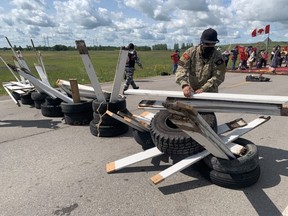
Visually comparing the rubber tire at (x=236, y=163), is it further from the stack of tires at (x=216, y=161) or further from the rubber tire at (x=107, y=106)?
the rubber tire at (x=107, y=106)

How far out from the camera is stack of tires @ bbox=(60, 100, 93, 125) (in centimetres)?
599

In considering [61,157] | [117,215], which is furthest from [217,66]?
[61,157]

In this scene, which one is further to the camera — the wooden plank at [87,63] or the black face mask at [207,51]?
the wooden plank at [87,63]

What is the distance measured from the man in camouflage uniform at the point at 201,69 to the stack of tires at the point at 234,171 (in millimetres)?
1170

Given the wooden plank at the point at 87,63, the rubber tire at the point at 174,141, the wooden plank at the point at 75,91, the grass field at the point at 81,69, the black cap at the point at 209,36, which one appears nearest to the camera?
the rubber tire at the point at 174,141

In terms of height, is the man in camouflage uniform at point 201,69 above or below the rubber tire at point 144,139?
above

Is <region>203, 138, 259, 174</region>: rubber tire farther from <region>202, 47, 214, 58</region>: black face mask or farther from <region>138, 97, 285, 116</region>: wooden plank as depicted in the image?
<region>202, 47, 214, 58</region>: black face mask

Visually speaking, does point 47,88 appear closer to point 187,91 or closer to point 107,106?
point 107,106

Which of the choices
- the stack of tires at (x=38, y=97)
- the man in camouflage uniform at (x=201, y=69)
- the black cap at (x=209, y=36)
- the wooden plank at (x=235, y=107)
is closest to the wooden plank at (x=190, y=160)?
the wooden plank at (x=235, y=107)

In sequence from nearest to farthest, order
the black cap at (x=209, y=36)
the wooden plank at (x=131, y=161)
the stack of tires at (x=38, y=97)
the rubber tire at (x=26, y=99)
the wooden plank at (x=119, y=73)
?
the wooden plank at (x=131, y=161), the black cap at (x=209, y=36), the wooden plank at (x=119, y=73), the stack of tires at (x=38, y=97), the rubber tire at (x=26, y=99)

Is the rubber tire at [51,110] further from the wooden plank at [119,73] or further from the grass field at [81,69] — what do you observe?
the grass field at [81,69]

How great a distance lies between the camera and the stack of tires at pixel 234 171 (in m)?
3.25

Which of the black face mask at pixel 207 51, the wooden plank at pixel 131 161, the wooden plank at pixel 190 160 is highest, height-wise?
the black face mask at pixel 207 51

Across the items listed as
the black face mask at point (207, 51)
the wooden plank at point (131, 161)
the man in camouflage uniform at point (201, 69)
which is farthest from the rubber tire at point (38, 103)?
the black face mask at point (207, 51)
